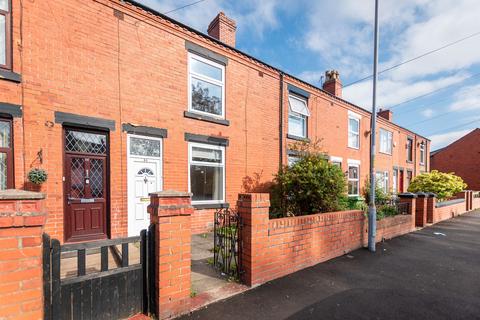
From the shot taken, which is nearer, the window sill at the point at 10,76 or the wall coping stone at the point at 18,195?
the wall coping stone at the point at 18,195

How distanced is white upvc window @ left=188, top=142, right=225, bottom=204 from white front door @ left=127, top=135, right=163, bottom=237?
96 centimetres

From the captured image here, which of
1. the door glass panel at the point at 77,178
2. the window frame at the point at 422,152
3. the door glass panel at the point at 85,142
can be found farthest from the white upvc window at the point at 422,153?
the door glass panel at the point at 77,178

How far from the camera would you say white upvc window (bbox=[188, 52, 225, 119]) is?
713cm

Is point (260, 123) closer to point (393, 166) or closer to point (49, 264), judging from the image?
point (49, 264)

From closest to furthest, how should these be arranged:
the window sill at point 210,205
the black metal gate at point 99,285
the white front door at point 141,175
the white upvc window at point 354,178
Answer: the black metal gate at point 99,285, the white front door at point 141,175, the window sill at point 210,205, the white upvc window at point 354,178

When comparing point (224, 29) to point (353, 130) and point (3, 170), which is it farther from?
point (353, 130)

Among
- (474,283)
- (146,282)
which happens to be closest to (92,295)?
(146,282)

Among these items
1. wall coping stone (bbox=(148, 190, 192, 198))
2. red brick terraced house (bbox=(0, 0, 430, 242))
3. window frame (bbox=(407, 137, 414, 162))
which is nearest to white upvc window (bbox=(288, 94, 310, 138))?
red brick terraced house (bbox=(0, 0, 430, 242))

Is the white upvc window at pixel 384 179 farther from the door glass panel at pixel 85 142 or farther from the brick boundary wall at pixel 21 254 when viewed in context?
the brick boundary wall at pixel 21 254

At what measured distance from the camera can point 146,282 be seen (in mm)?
2912

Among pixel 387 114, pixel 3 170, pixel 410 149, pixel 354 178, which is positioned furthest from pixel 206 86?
pixel 410 149

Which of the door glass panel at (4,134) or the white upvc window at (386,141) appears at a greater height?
the white upvc window at (386,141)

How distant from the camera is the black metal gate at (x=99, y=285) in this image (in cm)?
228

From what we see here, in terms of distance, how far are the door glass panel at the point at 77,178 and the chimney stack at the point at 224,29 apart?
227 inches
